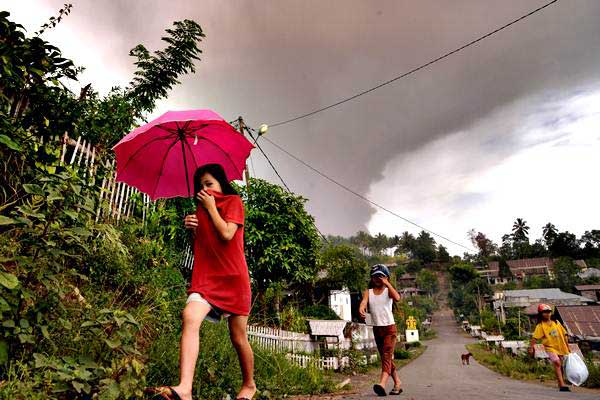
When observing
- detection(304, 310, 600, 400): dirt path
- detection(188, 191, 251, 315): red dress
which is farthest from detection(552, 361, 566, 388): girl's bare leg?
detection(188, 191, 251, 315): red dress

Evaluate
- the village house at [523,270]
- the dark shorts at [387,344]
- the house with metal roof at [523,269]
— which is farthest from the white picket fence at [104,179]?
the village house at [523,270]

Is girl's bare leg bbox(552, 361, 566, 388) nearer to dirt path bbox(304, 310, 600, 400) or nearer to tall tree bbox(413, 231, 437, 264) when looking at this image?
dirt path bbox(304, 310, 600, 400)

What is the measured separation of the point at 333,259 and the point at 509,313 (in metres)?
32.4

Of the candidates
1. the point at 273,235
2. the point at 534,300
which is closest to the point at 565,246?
the point at 534,300

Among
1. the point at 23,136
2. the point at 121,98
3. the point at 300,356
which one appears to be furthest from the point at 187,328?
the point at 300,356

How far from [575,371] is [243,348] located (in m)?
6.73

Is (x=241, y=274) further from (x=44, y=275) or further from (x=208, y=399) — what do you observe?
(x=208, y=399)

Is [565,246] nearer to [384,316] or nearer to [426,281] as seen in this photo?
[426,281]

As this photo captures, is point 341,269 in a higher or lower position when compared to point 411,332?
higher

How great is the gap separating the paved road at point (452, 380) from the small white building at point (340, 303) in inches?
177

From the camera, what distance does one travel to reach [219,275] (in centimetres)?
252

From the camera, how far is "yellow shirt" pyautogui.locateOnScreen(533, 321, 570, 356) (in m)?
6.61

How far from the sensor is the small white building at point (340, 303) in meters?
20.1

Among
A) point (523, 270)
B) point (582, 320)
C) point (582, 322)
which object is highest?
point (523, 270)
